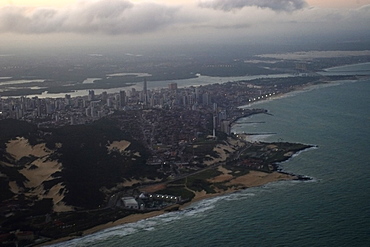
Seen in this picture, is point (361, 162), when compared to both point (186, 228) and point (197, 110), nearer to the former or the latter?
point (186, 228)

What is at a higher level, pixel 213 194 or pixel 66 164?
pixel 66 164

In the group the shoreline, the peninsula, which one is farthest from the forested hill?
the shoreline

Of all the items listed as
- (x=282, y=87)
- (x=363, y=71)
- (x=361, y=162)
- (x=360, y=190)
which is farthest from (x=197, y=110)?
(x=363, y=71)

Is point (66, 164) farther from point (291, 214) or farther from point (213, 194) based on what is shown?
point (291, 214)

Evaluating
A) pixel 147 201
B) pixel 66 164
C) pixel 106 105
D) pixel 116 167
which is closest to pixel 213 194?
pixel 147 201

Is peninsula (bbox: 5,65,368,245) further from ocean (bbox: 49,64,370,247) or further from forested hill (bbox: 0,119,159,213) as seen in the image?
ocean (bbox: 49,64,370,247)

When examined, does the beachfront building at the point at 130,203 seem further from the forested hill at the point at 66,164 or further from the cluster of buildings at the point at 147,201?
the forested hill at the point at 66,164
